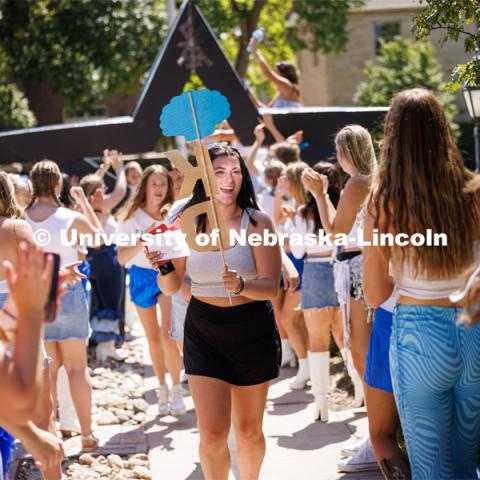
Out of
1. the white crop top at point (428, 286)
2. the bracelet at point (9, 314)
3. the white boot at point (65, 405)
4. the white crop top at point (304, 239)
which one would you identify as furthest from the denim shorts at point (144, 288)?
the bracelet at point (9, 314)

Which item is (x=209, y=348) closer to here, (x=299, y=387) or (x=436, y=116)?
(x=436, y=116)

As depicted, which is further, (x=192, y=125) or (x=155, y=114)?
(x=155, y=114)

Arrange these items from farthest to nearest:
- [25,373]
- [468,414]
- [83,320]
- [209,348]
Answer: [83,320], [209,348], [468,414], [25,373]

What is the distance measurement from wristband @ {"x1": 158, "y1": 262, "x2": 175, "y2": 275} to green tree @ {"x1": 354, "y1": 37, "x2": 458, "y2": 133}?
1000 inches

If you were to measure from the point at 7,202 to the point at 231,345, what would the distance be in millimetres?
1470

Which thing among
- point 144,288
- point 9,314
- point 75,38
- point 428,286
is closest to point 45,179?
point 144,288

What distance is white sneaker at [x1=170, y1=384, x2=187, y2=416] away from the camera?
7.15 meters

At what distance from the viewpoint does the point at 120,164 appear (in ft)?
28.1

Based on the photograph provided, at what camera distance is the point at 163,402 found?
7.32 meters

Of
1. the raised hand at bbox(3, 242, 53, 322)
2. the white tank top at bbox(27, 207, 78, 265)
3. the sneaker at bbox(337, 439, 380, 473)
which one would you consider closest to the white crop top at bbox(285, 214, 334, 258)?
the sneaker at bbox(337, 439, 380, 473)

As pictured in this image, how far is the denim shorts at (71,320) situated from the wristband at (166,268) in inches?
69.2

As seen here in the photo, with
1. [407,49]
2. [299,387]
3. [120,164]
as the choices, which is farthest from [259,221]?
[407,49]

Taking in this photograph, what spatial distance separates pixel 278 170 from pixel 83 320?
3096 mm

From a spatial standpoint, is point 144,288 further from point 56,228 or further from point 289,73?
point 289,73
